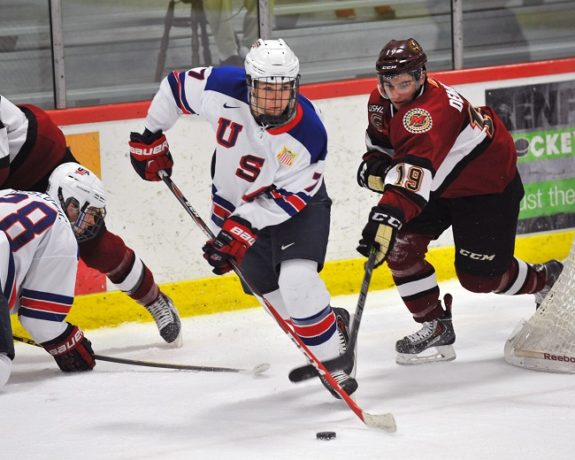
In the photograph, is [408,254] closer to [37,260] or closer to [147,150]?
[147,150]

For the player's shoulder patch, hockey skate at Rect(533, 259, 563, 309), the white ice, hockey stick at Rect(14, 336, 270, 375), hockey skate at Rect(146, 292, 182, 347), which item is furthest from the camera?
hockey skate at Rect(146, 292, 182, 347)

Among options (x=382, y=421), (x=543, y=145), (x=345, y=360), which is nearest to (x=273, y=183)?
(x=345, y=360)

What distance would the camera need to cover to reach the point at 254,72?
344 cm

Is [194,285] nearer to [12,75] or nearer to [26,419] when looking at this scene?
[12,75]

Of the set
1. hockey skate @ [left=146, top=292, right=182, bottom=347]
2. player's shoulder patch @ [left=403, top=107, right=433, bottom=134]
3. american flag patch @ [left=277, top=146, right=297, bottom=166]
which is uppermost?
player's shoulder patch @ [left=403, top=107, right=433, bottom=134]

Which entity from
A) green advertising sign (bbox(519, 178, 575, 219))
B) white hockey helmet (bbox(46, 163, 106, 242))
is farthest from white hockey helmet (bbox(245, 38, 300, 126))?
green advertising sign (bbox(519, 178, 575, 219))

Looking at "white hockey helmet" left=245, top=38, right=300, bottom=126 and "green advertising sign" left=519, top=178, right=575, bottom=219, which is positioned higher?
"white hockey helmet" left=245, top=38, right=300, bottom=126

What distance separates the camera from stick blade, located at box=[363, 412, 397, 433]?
124 inches

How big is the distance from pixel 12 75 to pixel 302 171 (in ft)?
5.54

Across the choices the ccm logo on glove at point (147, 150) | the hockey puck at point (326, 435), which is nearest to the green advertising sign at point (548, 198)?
the ccm logo on glove at point (147, 150)

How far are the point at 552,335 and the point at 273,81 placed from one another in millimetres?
1162

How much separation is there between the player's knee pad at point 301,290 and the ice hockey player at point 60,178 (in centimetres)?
76

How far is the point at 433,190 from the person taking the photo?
3.77 meters

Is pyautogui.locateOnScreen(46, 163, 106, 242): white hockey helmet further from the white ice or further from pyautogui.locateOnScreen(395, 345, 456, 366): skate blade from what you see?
pyautogui.locateOnScreen(395, 345, 456, 366): skate blade
